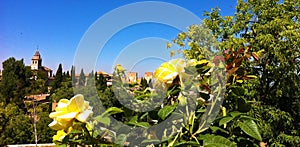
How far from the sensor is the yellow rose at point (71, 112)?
0.44 m

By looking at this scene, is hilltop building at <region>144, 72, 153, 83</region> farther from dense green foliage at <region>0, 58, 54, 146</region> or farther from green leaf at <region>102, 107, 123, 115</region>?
dense green foliage at <region>0, 58, 54, 146</region>

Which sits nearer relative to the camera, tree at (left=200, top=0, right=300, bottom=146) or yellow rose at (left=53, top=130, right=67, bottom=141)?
yellow rose at (left=53, top=130, right=67, bottom=141)

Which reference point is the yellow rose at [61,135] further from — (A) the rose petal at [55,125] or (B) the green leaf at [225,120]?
(B) the green leaf at [225,120]

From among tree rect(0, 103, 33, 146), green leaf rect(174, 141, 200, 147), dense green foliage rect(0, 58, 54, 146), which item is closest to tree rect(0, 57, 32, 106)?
dense green foliage rect(0, 58, 54, 146)

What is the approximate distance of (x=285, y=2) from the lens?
293 inches

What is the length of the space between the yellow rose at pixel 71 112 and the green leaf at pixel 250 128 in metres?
0.25

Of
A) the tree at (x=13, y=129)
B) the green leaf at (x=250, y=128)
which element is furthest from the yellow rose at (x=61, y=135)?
the tree at (x=13, y=129)

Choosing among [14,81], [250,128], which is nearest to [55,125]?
[250,128]

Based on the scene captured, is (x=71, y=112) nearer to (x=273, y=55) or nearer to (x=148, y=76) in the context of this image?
(x=148, y=76)

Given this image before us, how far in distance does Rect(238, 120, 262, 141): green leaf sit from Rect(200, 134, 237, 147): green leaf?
0.15ft

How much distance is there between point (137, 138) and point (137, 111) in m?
0.06

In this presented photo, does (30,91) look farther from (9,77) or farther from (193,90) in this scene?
(193,90)

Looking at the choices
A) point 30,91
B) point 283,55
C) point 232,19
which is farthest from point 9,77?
point 283,55

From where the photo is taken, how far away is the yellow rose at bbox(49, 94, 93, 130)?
1.45 ft
